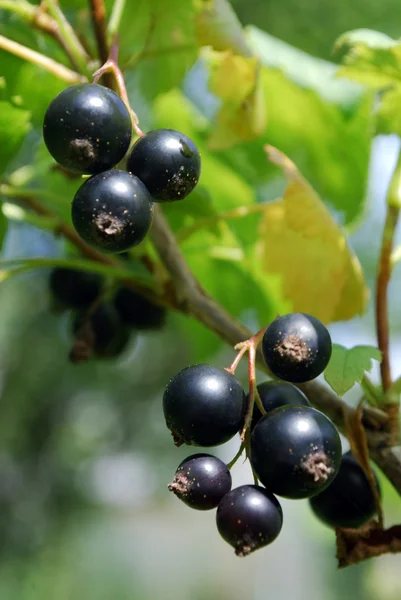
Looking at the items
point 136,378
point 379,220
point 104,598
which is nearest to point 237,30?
point 379,220

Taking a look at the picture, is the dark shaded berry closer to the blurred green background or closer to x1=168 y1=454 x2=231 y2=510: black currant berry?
the blurred green background

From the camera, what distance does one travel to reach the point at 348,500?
1.94 ft

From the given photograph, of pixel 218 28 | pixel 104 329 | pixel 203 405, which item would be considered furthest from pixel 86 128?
pixel 104 329

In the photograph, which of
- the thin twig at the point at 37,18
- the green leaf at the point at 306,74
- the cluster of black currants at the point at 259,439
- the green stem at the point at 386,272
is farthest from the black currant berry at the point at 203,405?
the green leaf at the point at 306,74

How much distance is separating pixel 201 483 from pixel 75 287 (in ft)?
2.07

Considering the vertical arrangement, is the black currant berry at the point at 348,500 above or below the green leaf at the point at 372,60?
below

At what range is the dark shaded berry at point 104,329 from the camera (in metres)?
0.99

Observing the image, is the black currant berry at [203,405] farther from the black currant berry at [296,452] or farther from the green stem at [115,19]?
the green stem at [115,19]

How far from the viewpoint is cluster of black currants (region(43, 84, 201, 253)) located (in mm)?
448

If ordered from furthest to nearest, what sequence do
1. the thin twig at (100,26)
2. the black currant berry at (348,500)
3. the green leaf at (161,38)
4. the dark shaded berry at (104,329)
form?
the dark shaded berry at (104,329)
the green leaf at (161,38)
the thin twig at (100,26)
the black currant berry at (348,500)

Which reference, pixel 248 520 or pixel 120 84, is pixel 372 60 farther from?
pixel 248 520

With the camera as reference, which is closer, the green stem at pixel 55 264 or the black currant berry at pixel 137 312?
the green stem at pixel 55 264

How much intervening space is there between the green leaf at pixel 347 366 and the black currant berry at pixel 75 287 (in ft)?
1.76

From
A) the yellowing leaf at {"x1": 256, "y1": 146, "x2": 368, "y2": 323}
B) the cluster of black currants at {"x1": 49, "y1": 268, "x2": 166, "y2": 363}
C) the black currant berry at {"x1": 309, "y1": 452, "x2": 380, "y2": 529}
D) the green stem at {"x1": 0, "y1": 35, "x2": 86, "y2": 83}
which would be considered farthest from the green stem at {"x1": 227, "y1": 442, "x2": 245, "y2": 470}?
the cluster of black currants at {"x1": 49, "y1": 268, "x2": 166, "y2": 363}
